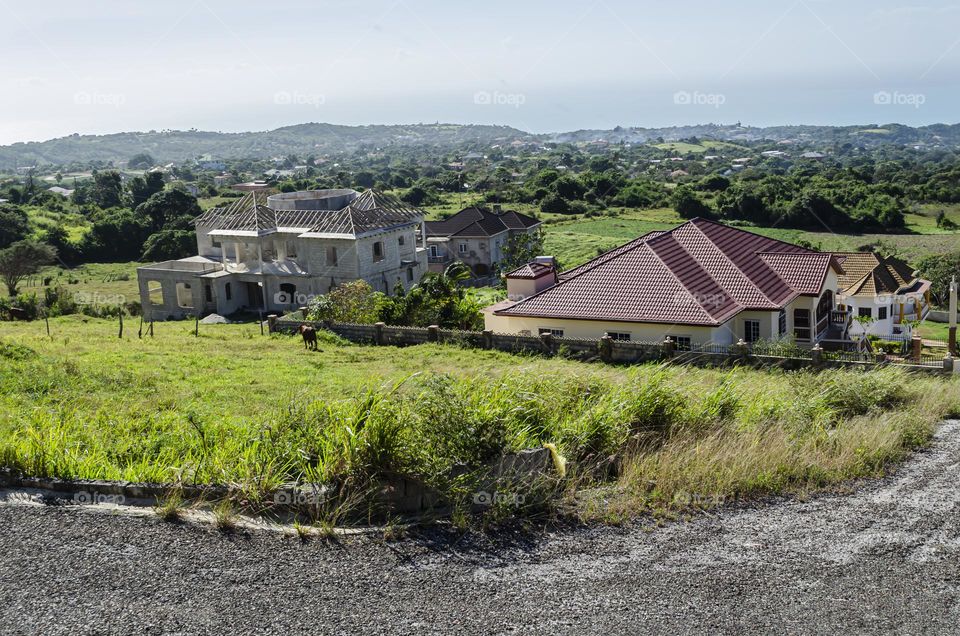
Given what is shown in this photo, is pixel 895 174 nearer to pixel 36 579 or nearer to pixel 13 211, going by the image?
pixel 13 211

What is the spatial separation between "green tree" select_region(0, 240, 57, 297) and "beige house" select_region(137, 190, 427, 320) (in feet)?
48.5

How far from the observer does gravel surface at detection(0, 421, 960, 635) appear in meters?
6.91

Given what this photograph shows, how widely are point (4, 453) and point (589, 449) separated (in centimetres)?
636

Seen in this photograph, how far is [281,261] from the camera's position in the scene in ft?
135

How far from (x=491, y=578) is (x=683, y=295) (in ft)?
66.3

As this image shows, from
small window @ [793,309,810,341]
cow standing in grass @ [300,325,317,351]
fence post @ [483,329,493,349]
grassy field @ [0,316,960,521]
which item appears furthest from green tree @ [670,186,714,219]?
grassy field @ [0,316,960,521]

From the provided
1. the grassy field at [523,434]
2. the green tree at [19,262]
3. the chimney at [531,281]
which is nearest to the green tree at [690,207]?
the green tree at [19,262]

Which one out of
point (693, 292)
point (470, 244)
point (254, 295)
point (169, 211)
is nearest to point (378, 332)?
point (693, 292)

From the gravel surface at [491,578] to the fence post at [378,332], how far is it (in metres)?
19.2

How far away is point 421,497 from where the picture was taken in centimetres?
874

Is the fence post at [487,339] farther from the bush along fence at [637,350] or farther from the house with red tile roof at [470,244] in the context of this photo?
the house with red tile roof at [470,244]

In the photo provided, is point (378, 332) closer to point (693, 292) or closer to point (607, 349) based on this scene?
point (607, 349)

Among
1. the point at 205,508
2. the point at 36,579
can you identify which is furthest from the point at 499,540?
the point at 36,579

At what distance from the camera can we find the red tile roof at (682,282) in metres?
26.5
